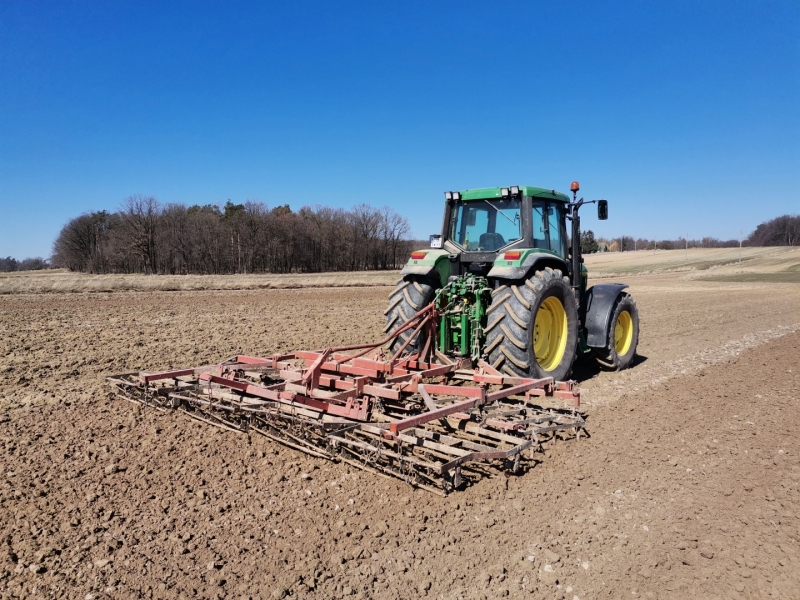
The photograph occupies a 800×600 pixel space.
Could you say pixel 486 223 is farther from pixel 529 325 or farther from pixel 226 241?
pixel 226 241

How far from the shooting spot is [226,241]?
1914 inches

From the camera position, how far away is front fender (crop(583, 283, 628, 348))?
6.87m

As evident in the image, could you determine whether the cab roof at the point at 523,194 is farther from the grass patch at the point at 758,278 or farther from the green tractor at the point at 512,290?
the grass patch at the point at 758,278

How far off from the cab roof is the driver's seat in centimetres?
45

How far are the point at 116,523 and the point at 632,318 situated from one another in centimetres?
662

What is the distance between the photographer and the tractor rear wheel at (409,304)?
6266mm

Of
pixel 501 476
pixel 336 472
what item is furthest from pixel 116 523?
pixel 501 476

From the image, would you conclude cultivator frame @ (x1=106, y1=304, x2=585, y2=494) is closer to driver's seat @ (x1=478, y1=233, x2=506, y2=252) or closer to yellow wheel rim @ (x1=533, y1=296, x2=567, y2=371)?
yellow wheel rim @ (x1=533, y1=296, x2=567, y2=371)

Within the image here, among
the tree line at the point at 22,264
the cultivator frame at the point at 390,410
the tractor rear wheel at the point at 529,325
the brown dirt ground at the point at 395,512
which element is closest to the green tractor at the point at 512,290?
the tractor rear wheel at the point at 529,325

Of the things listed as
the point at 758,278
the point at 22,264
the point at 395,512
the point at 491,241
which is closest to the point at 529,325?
the point at 491,241

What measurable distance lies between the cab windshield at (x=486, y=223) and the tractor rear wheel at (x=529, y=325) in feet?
2.50

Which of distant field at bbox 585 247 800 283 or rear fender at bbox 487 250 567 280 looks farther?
distant field at bbox 585 247 800 283

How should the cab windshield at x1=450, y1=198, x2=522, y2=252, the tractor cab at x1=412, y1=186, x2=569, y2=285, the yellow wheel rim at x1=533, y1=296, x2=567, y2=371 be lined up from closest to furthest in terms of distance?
the yellow wheel rim at x1=533, y1=296, x2=567, y2=371 < the tractor cab at x1=412, y1=186, x2=569, y2=285 < the cab windshield at x1=450, y1=198, x2=522, y2=252

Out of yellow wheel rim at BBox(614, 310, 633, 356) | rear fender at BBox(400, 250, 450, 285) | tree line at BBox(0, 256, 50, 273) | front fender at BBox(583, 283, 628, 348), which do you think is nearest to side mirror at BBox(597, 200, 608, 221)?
front fender at BBox(583, 283, 628, 348)
